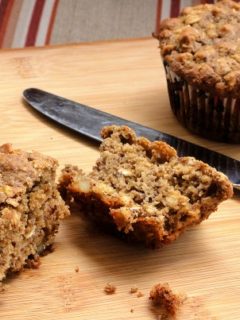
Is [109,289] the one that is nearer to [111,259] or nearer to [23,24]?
[111,259]

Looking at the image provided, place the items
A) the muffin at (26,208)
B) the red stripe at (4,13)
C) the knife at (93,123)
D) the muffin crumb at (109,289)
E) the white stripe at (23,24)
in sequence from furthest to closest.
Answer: the red stripe at (4,13), the white stripe at (23,24), the knife at (93,123), the muffin crumb at (109,289), the muffin at (26,208)

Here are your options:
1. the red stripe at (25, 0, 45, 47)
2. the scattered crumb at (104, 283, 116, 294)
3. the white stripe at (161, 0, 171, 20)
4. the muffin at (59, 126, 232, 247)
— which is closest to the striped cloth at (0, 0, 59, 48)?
the red stripe at (25, 0, 45, 47)

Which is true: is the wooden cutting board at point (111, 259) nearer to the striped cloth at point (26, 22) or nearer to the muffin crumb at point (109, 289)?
the muffin crumb at point (109, 289)

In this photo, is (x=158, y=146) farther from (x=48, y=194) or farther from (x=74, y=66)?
(x=74, y=66)

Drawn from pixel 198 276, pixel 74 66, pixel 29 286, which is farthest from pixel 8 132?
pixel 198 276

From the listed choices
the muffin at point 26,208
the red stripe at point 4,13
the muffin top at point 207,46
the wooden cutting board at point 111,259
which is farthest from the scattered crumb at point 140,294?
the red stripe at point 4,13

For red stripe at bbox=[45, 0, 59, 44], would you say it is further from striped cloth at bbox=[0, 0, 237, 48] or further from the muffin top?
the muffin top
